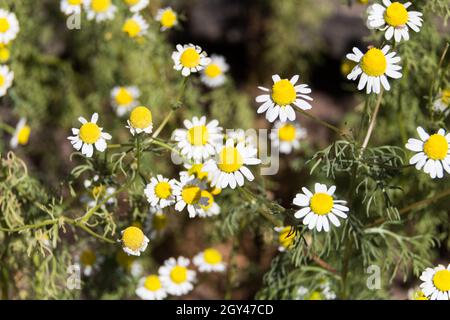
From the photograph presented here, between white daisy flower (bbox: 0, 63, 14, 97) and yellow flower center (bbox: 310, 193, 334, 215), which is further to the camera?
white daisy flower (bbox: 0, 63, 14, 97)

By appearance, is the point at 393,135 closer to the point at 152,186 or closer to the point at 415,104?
the point at 415,104

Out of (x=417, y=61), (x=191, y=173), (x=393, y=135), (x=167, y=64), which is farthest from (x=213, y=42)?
(x=191, y=173)

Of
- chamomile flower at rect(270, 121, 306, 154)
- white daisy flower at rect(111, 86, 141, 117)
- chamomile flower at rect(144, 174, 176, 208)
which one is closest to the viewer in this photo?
chamomile flower at rect(144, 174, 176, 208)

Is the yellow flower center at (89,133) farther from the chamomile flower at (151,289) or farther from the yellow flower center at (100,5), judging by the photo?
the yellow flower center at (100,5)

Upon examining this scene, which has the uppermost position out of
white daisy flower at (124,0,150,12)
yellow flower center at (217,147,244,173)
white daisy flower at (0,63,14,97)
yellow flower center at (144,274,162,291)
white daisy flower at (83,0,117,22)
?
white daisy flower at (83,0,117,22)

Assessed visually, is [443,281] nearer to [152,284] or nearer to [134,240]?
[134,240]

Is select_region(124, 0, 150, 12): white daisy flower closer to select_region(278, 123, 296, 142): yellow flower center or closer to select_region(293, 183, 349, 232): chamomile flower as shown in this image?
select_region(278, 123, 296, 142): yellow flower center

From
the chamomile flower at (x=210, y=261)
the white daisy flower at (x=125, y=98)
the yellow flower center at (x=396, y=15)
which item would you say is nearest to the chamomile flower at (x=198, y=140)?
the yellow flower center at (x=396, y=15)

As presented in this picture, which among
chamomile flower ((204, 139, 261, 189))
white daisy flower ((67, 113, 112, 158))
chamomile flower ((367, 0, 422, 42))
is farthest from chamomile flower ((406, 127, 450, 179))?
white daisy flower ((67, 113, 112, 158))
